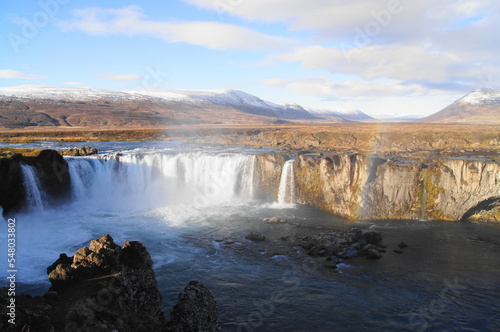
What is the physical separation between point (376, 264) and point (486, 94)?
747 feet

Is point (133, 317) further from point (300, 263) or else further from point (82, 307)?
point (300, 263)

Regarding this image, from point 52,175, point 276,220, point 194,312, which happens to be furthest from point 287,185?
point 194,312

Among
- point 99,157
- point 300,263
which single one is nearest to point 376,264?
point 300,263

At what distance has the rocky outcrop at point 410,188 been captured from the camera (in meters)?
27.1

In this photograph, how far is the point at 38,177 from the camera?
30.3 m

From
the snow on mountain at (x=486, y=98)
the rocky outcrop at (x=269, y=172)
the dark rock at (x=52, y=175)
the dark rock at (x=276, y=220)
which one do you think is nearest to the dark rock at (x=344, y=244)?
the dark rock at (x=276, y=220)

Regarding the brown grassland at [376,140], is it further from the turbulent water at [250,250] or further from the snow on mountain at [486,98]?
the snow on mountain at [486,98]

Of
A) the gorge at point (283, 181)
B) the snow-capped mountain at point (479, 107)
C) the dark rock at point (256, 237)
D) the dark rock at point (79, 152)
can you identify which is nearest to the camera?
the dark rock at point (256, 237)

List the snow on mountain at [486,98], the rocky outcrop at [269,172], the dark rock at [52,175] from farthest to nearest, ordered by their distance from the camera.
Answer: the snow on mountain at [486,98] < the rocky outcrop at [269,172] < the dark rock at [52,175]

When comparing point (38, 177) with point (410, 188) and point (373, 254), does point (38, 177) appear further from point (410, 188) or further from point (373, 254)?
point (410, 188)

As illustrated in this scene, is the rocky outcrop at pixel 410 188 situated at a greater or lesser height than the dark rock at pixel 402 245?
greater

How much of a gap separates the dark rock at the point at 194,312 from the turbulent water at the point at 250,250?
259 centimetres

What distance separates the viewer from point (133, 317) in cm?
998

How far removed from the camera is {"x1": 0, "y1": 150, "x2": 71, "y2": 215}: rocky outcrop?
27.6 m
